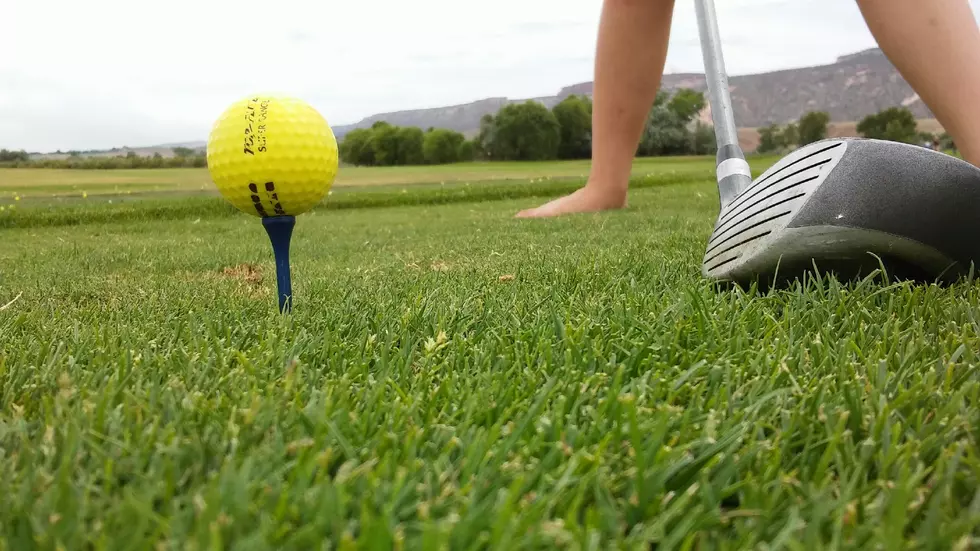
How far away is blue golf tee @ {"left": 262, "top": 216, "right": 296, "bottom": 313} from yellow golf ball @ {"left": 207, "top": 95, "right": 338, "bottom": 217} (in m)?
0.02

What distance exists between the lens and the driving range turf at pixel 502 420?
528 mm

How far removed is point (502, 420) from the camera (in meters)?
0.73

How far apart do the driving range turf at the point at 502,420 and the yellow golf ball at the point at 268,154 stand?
9.4 inches

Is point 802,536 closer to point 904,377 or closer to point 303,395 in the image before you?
point 904,377

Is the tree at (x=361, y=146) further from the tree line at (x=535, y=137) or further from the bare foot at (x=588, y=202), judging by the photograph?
the bare foot at (x=588, y=202)

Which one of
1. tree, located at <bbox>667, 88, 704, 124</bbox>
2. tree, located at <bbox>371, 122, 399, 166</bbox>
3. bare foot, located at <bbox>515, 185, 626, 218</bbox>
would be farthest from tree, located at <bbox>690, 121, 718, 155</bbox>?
bare foot, located at <bbox>515, 185, 626, 218</bbox>

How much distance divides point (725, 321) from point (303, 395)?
28.4 inches

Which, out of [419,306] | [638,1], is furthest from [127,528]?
[638,1]

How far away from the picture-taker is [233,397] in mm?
808

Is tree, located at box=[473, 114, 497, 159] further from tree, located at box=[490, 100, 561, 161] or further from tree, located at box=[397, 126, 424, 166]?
tree, located at box=[397, 126, 424, 166]

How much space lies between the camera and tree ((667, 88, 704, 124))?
132ft

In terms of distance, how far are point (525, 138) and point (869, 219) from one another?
3749 centimetres

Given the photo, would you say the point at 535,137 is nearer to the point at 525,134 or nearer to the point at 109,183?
the point at 525,134

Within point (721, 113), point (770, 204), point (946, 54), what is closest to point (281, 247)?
point (770, 204)
